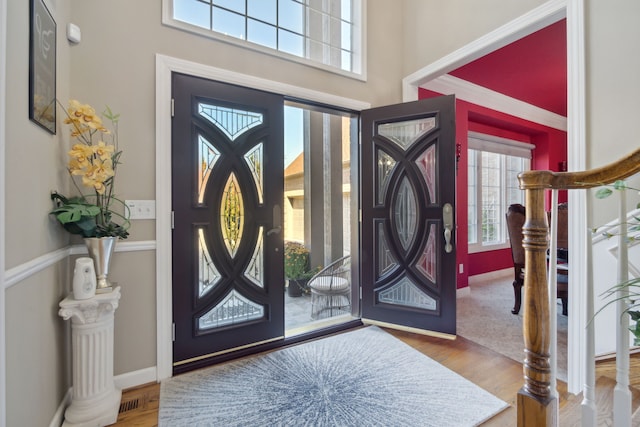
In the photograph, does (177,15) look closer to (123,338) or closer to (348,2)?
(348,2)

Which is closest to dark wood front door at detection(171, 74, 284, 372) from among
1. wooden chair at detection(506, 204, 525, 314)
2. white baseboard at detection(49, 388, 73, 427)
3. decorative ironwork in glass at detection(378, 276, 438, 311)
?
white baseboard at detection(49, 388, 73, 427)

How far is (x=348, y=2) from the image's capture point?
9.45 feet

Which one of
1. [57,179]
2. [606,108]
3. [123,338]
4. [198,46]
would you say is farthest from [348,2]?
[123,338]

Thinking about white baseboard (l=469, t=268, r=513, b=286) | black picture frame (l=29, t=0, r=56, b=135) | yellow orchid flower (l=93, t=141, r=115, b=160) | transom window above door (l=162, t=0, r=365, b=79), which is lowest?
white baseboard (l=469, t=268, r=513, b=286)

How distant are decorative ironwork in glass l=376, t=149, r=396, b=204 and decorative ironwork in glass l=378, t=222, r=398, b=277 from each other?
1.00 ft

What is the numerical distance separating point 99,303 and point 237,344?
3.36 ft

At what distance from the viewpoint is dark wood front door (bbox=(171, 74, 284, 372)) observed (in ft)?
6.70

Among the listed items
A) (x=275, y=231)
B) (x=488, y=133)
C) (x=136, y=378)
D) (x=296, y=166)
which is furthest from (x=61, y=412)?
(x=488, y=133)

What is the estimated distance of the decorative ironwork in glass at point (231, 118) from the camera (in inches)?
84.3

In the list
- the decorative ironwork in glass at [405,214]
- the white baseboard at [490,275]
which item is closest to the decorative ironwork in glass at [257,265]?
the decorative ironwork in glass at [405,214]

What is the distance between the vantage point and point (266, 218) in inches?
92.5

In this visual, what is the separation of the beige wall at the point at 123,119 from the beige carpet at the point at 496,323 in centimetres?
154

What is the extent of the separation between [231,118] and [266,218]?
82 centimetres

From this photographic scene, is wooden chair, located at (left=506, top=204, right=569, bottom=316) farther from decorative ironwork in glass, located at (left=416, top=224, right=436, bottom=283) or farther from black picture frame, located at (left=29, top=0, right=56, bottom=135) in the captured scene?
black picture frame, located at (left=29, top=0, right=56, bottom=135)
